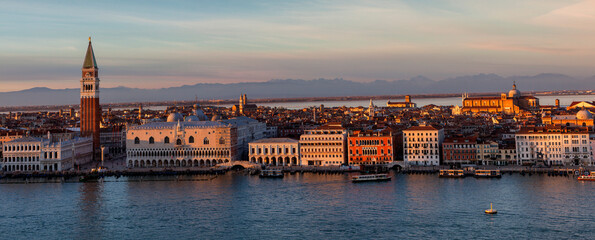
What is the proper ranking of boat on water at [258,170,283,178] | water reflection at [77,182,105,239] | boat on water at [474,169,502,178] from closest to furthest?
water reflection at [77,182,105,239] → boat on water at [474,169,502,178] → boat on water at [258,170,283,178]

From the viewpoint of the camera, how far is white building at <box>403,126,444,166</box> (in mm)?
36094

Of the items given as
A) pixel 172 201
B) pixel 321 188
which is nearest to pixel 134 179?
pixel 172 201

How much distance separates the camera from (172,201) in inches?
1058

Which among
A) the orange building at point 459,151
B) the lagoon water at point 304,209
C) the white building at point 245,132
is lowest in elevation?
the lagoon water at point 304,209

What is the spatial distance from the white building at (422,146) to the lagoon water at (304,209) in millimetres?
3784

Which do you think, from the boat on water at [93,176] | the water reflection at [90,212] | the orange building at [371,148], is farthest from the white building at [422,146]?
the boat on water at [93,176]

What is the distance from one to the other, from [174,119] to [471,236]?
94.2ft

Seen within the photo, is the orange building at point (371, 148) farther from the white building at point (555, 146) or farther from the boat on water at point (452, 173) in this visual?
the white building at point (555, 146)

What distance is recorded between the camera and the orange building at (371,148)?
1444 inches

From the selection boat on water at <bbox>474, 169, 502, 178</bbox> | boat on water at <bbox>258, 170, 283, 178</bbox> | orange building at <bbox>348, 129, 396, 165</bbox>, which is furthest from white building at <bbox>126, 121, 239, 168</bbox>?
boat on water at <bbox>474, 169, 502, 178</bbox>

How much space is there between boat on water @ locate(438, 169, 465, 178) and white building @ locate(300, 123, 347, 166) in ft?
21.1

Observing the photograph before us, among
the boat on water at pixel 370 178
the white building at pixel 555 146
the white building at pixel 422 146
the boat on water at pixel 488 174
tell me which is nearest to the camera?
the boat on water at pixel 370 178

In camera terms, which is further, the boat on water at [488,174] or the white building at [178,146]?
the white building at [178,146]

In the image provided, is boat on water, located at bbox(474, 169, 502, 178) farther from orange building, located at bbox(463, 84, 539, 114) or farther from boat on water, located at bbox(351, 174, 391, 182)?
orange building, located at bbox(463, 84, 539, 114)
